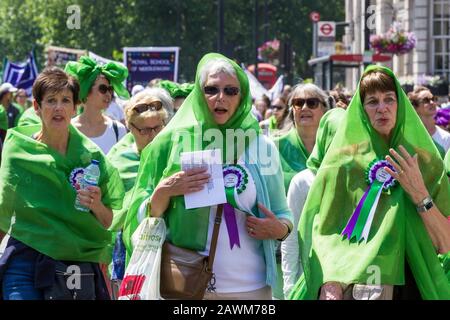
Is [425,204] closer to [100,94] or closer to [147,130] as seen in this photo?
[147,130]

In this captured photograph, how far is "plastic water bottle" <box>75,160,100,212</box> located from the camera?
6.85 m

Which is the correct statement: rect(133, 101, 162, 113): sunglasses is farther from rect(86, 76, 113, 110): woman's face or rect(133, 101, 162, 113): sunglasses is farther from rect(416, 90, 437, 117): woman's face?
rect(416, 90, 437, 117): woman's face

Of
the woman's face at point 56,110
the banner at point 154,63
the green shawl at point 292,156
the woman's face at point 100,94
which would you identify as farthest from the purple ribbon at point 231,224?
the banner at point 154,63

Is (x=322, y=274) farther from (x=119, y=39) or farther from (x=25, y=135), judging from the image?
(x=119, y=39)

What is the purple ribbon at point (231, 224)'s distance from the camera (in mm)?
6055

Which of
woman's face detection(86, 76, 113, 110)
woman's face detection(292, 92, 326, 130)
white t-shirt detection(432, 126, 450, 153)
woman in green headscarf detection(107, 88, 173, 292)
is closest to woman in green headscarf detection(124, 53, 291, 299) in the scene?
woman in green headscarf detection(107, 88, 173, 292)

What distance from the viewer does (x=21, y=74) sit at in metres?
26.1

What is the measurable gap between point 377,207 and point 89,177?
67.6 inches

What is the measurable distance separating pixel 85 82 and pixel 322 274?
4441 mm

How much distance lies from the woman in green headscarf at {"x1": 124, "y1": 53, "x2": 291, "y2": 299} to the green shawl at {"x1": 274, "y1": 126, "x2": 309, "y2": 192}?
100 inches

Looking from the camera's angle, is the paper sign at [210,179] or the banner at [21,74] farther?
the banner at [21,74]

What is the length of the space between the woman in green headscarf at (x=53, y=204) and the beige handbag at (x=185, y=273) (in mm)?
952

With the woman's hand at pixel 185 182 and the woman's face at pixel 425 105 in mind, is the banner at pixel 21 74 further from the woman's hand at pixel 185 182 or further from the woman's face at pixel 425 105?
the woman's hand at pixel 185 182
